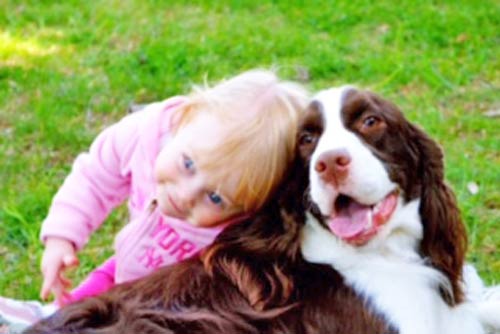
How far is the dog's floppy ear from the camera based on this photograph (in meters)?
3.05

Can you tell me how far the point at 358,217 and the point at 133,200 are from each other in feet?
3.66

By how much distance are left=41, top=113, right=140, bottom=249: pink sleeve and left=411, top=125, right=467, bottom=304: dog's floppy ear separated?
1.11 meters

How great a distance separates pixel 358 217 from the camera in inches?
116

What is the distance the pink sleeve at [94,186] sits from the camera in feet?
11.9

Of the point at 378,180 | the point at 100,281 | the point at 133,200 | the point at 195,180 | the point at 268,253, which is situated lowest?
the point at 100,281

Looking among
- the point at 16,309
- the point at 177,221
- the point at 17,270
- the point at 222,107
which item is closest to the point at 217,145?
the point at 222,107

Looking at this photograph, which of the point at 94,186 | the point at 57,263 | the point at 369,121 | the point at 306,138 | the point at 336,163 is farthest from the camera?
the point at 94,186

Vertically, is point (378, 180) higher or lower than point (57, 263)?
higher

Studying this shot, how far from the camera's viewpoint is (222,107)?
332 cm

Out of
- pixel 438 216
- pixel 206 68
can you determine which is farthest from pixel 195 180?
pixel 206 68

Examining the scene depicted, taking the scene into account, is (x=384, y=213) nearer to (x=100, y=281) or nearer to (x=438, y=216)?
(x=438, y=216)

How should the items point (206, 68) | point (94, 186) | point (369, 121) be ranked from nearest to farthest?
1. point (369, 121)
2. point (94, 186)
3. point (206, 68)

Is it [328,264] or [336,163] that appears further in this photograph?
[328,264]

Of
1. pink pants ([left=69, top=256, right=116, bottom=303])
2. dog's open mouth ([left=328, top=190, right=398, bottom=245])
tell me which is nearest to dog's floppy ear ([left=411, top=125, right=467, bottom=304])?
dog's open mouth ([left=328, top=190, right=398, bottom=245])
